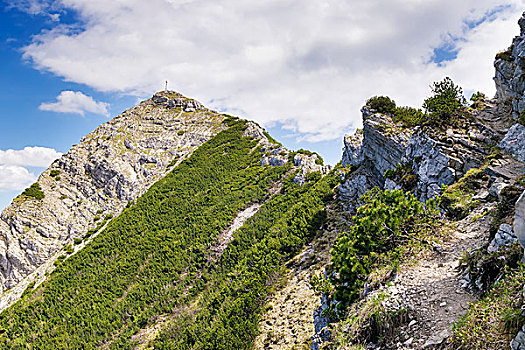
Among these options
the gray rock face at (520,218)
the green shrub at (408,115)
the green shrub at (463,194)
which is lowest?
the gray rock face at (520,218)

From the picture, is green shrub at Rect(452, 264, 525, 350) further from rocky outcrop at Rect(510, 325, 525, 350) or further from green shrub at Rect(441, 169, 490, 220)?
green shrub at Rect(441, 169, 490, 220)

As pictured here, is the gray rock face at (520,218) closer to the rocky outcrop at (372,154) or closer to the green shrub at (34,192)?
the rocky outcrop at (372,154)

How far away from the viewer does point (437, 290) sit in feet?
26.2

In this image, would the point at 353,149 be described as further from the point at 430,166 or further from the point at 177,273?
the point at 177,273

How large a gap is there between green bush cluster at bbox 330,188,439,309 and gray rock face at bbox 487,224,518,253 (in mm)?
3441

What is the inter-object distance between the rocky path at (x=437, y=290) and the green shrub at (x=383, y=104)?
2076 cm

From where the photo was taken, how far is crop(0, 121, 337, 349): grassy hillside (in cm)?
2655

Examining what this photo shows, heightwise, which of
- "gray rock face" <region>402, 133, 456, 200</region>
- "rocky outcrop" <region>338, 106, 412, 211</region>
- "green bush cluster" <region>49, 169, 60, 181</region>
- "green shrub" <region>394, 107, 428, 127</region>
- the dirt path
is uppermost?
"green bush cluster" <region>49, 169, 60, 181</region>

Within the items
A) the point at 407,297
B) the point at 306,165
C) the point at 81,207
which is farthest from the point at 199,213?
the point at 407,297

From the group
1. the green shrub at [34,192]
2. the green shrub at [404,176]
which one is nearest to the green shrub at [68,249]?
the green shrub at [34,192]

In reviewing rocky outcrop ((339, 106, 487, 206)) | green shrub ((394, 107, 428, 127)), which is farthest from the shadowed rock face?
green shrub ((394, 107, 428, 127))

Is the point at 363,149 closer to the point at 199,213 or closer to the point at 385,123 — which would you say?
the point at 385,123

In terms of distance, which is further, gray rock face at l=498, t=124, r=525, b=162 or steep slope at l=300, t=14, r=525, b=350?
gray rock face at l=498, t=124, r=525, b=162

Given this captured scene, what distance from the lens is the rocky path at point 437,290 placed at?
6.79 m
